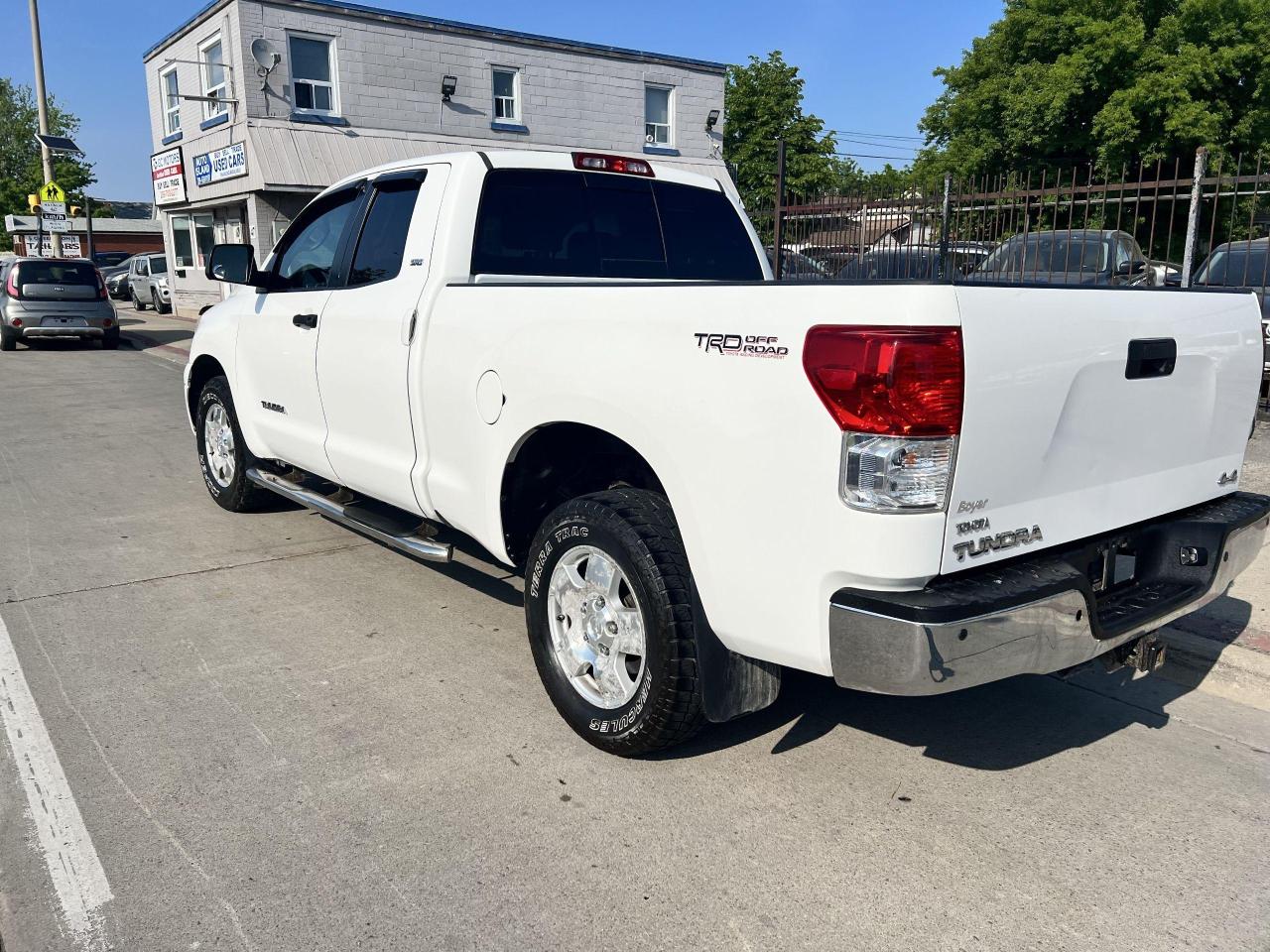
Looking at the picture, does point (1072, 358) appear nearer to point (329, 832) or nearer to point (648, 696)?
point (648, 696)

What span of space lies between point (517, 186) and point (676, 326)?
6.03 feet

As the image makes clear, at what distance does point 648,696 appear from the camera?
128 inches

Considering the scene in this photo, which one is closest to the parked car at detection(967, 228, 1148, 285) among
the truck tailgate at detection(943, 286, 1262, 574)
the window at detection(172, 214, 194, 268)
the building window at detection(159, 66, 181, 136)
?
the truck tailgate at detection(943, 286, 1262, 574)

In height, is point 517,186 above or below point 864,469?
above

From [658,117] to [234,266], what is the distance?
21.5 m

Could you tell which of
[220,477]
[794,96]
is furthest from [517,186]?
[794,96]

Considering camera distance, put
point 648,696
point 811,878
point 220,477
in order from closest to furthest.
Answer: point 811,878
point 648,696
point 220,477

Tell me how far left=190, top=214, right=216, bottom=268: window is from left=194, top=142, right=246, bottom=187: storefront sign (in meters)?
1.51

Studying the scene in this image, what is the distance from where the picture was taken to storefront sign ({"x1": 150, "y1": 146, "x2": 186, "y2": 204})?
24359 mm

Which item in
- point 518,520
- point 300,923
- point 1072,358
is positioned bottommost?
point 300,923

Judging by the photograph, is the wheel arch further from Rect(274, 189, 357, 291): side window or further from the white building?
the white building

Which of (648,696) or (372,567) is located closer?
(648,696)

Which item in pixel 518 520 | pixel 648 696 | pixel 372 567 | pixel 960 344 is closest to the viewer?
pixel 960 344

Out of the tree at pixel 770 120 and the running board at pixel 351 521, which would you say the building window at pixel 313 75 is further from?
the tree at pixel 770 120
